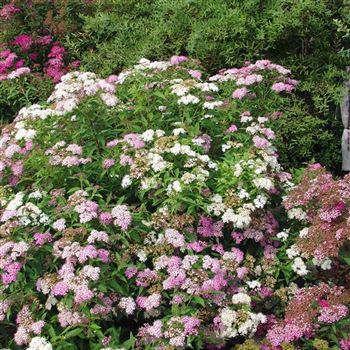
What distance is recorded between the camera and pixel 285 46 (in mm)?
5441

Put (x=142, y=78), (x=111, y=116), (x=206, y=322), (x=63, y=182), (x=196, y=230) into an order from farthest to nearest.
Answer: (x=142, y=78) → (x=111, y=116) → (x=63, y=182) → (x=196, y=230) → (x=206, y=322)

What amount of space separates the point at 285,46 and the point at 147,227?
9.08 ft

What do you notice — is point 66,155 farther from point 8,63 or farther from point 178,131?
point 8,63

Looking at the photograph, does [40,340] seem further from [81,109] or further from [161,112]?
[161,112]

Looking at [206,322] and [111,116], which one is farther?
[111,116]

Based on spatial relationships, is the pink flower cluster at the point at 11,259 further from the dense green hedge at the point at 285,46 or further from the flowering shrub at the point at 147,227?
the dense green hedge at the point at 285,46

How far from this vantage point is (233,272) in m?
3.30

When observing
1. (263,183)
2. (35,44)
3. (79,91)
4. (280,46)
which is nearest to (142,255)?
(263,183)

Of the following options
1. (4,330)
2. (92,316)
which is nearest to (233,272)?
(92,316)

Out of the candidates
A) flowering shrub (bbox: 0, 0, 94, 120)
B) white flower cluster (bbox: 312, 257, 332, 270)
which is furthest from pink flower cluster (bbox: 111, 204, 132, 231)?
flowering shrub (bbox: 0, 0, 94, 120)

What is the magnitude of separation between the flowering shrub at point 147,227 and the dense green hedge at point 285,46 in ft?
3.23

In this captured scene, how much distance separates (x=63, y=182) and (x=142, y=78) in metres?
1.04

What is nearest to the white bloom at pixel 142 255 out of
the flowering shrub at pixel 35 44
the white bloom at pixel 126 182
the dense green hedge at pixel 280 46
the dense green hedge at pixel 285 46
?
the white bloom at pixel 126 182

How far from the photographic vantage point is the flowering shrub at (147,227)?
3.01 m
